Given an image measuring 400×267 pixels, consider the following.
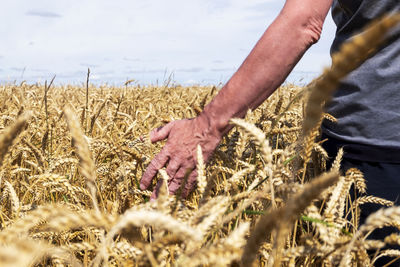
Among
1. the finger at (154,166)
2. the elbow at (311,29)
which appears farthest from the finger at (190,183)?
the elbow at (311,29)

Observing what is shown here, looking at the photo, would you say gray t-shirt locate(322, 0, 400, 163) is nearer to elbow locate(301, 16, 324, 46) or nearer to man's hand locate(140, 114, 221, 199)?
elbow locate(301, 16, 324, 46)

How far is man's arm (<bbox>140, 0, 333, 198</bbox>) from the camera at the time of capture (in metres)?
1.16

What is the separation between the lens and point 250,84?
122cm

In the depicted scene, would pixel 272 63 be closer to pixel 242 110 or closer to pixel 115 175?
pixel 242 110

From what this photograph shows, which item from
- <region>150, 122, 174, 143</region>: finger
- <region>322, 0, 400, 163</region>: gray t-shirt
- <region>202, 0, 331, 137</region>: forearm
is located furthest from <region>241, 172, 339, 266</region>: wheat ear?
<region>322, 0, 400, 163</region>: gray t-shirt

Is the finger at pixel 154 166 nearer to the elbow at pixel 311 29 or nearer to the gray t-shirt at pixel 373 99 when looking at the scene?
the elbow at pixel 311 29

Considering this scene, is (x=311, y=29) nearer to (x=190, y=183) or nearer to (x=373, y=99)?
(x=373, y=99)

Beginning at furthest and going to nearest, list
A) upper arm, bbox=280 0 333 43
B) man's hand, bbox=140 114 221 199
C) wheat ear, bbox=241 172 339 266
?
man's hand, bbox=140 114 221 199
upper arm, bbox=280 0 333 43
wheat ear, bbox=241 172 339 266

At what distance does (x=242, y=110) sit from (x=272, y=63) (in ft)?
0.60

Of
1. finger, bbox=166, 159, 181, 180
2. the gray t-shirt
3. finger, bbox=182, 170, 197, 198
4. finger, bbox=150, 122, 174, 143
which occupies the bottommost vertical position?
finger, bbox=182, 170, 197, 198

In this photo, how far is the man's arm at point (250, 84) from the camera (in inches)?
45.5

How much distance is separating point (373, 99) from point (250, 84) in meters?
0.52

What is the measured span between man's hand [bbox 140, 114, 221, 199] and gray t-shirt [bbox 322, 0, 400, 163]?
539 mm

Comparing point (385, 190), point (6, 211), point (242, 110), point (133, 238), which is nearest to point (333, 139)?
point (385, 190)
